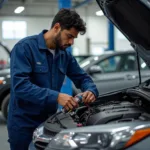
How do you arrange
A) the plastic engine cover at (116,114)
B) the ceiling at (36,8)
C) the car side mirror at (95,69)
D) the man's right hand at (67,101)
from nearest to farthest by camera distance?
the plastic engine cover at (116,114), the man's right hand at (67,101), the car side mirror at (95,69), the ceiling at (36,8)

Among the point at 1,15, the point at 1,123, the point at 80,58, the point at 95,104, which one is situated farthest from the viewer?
the point at 1,15

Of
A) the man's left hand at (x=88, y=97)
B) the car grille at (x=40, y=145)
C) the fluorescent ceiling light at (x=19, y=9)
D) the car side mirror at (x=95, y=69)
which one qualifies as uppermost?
the fluorescent ceiling light at (x=19, y=9)

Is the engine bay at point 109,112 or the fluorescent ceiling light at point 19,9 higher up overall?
the fluorescent ceiling light at point 19,9

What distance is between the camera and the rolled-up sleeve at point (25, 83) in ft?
9.97

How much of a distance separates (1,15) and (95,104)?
847 inches

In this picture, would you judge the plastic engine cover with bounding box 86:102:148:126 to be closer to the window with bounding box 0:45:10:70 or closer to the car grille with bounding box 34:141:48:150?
the car grille with bounding box 34:141:48:150

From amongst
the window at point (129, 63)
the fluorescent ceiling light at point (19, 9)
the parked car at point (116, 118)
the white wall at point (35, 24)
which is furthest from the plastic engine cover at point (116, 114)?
the white wall at point (35, 24)

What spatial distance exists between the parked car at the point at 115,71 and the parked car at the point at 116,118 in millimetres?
3970

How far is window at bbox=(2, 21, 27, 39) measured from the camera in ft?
80.0

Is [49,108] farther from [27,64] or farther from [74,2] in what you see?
[74,2]

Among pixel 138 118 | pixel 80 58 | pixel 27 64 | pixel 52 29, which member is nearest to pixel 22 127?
pixel 27 64

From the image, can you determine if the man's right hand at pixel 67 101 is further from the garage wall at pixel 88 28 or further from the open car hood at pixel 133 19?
→ the garage wall at pixel 88 28

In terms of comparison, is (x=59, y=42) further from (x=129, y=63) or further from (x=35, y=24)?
(x=35, y=24)

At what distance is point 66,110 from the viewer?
320 centimetres
